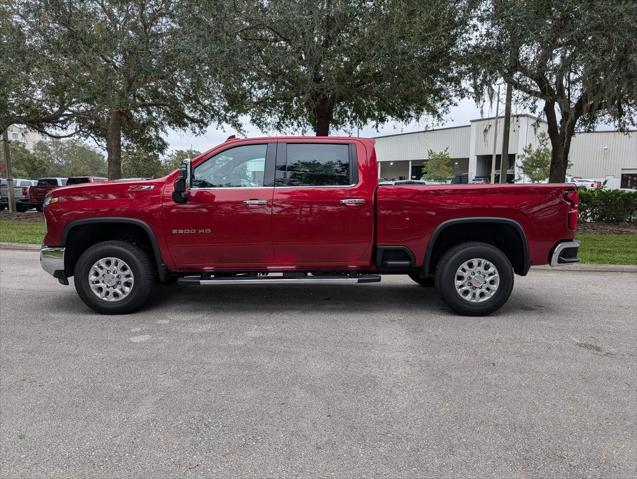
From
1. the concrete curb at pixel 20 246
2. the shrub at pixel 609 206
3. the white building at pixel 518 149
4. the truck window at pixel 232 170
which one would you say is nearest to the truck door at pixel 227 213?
the truck window at pixel 232 170

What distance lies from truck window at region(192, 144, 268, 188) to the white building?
44858 mm

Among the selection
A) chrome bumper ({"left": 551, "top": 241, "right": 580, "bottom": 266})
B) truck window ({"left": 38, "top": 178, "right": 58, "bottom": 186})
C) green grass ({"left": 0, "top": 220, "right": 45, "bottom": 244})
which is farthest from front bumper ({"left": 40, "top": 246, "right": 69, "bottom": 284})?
truck window ({"left": 38, "top": 178, "right": 58, "bottom": 186})

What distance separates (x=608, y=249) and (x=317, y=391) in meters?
9.24

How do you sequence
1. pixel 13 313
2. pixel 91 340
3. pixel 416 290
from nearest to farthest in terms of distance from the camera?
1. pixel 91 340
2. pixel 13 313
3. pixel 416 290

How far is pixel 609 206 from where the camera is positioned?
1462 centimetres

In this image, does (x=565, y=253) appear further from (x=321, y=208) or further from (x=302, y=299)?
(x=302, y=299)

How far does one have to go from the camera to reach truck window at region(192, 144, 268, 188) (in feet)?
17.9

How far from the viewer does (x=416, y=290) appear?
7016mm

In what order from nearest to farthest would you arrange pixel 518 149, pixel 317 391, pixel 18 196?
pixel 317 391 < pixel 18 196 < pixel 518 149

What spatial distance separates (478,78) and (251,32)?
582 cm

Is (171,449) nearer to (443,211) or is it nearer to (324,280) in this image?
(324,280)

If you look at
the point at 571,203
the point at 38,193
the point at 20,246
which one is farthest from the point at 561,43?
the point at 38,193

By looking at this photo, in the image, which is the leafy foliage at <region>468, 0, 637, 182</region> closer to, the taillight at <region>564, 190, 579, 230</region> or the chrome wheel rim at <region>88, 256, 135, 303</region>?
the taillight at <region>564, 190, 579, 230</region>

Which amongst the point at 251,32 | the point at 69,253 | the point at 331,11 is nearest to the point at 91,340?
the point at 69,253
